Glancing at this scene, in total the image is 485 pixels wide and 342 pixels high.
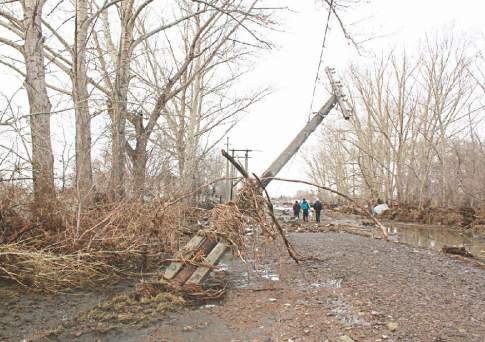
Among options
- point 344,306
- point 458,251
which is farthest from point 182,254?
point 458,251

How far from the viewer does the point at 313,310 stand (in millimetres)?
5285

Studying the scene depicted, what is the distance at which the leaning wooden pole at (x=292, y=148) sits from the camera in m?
8.33

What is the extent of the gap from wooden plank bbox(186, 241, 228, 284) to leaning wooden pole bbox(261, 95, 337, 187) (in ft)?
5.65

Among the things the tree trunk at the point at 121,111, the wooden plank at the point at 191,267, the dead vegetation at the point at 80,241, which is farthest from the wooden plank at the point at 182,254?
the tree trunk at the point at 121,111

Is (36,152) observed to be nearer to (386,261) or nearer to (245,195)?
(245,195)

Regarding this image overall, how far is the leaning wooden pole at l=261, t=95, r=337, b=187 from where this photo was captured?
27.3ft

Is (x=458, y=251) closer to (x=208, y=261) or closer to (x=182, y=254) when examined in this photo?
(x=208, y=261)

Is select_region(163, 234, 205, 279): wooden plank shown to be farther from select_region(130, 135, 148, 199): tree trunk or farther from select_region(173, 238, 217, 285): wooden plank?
select_region(130, 135, 148, 199): tree trunk

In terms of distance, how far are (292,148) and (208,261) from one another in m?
4.70

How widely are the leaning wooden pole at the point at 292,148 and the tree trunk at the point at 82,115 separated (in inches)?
140

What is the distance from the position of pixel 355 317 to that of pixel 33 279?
475 cm

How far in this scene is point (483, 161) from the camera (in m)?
21.6

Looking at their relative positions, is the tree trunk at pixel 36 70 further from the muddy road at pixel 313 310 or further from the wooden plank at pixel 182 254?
the muddy road at pixel 313 310

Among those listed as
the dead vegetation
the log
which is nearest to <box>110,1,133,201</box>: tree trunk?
the dead vegetation
